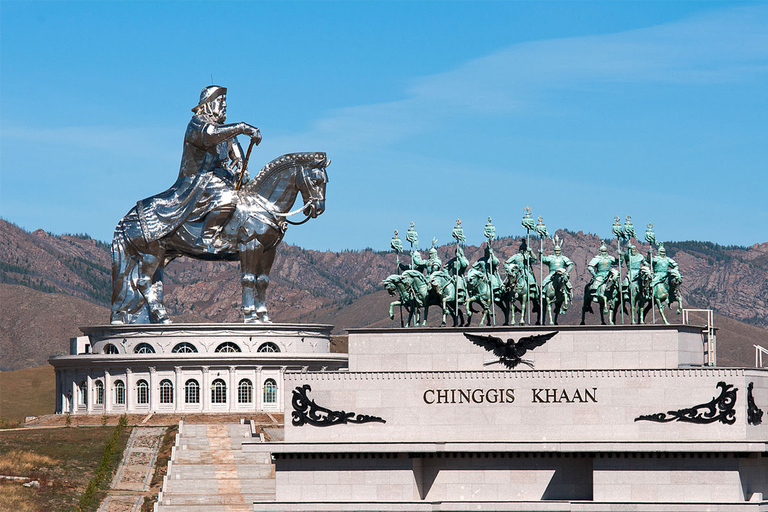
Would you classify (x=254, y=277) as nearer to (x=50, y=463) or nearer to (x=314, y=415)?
(x=50, y=463)

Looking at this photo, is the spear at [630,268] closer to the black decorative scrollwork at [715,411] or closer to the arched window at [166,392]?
the black decorative scrollwork at [715,411]

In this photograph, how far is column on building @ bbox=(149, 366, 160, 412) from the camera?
102 meters

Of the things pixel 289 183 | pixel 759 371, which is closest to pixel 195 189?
pixel 289 183

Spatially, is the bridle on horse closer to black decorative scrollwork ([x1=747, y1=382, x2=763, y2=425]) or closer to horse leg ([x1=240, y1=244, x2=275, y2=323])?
horse leg ([x1=240, y1=244, x2=275, y2=323])

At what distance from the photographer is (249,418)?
324ft

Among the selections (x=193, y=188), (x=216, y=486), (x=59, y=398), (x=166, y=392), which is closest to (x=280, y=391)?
(x=166, y=392)

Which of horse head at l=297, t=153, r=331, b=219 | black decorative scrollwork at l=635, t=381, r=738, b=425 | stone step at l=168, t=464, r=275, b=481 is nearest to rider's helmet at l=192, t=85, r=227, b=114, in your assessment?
horse head at l=297, t=153, r=331, b=219

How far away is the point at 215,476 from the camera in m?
78.9

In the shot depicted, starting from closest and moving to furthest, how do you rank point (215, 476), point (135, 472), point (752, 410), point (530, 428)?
point (752, 410) < point (530, 428) < point (215, 476) < point (135, 472)

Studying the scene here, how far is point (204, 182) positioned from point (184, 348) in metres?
11.9

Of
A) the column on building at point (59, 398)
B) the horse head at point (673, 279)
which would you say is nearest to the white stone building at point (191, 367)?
the column on building at point (59, 398)

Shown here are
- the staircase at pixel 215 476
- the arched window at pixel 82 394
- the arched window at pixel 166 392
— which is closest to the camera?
the staircase at pixel 215 476

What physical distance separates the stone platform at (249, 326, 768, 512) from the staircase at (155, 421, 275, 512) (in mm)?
8211

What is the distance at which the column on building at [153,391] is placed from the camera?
101750 mm
